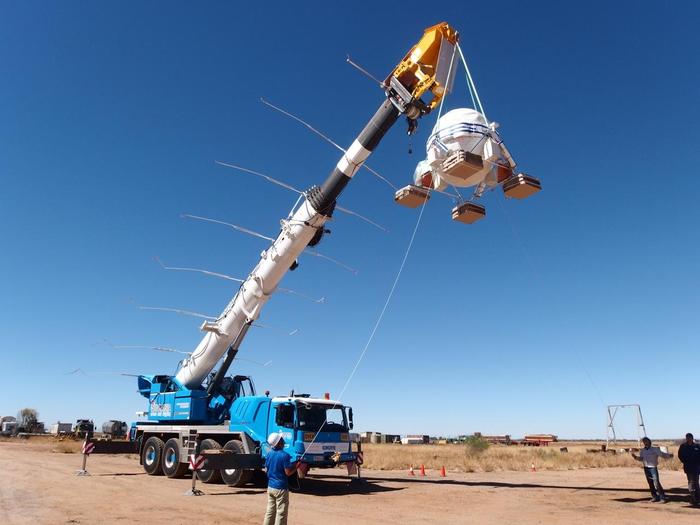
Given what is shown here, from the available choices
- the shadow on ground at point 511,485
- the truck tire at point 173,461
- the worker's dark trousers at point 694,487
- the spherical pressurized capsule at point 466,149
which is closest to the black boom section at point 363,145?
the spherical pressurized capsule at point 466,149

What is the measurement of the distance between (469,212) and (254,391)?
399 inches

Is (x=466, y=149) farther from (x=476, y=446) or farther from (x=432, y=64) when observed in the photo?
(x=476, y=446)

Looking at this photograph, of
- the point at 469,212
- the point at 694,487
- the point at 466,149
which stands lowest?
the point at 694,487

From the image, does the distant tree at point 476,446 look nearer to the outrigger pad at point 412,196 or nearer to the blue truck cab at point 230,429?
the blue truck cab at point 230,429

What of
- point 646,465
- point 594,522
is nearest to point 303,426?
point 594,522

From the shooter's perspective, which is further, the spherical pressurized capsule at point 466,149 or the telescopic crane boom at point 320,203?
the telescopic crane boom at point 320,203

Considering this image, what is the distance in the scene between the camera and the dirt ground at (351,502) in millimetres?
10430

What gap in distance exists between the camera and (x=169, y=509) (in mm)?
11312

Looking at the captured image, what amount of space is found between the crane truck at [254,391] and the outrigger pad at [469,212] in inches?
98.7

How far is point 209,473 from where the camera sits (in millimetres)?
16344

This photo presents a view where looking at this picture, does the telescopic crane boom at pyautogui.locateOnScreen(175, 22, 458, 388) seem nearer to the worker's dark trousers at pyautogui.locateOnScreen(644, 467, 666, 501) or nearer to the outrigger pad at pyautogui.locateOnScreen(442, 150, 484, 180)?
the outrigger pad at pyautogui.locateOnScreen(442, 150, 484, 180)

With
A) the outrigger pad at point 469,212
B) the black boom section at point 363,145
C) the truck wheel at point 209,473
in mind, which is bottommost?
the truck wheel at point 209,473

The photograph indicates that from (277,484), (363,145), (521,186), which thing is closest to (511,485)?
(521,186)

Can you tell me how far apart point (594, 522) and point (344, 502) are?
5651 millimetres
